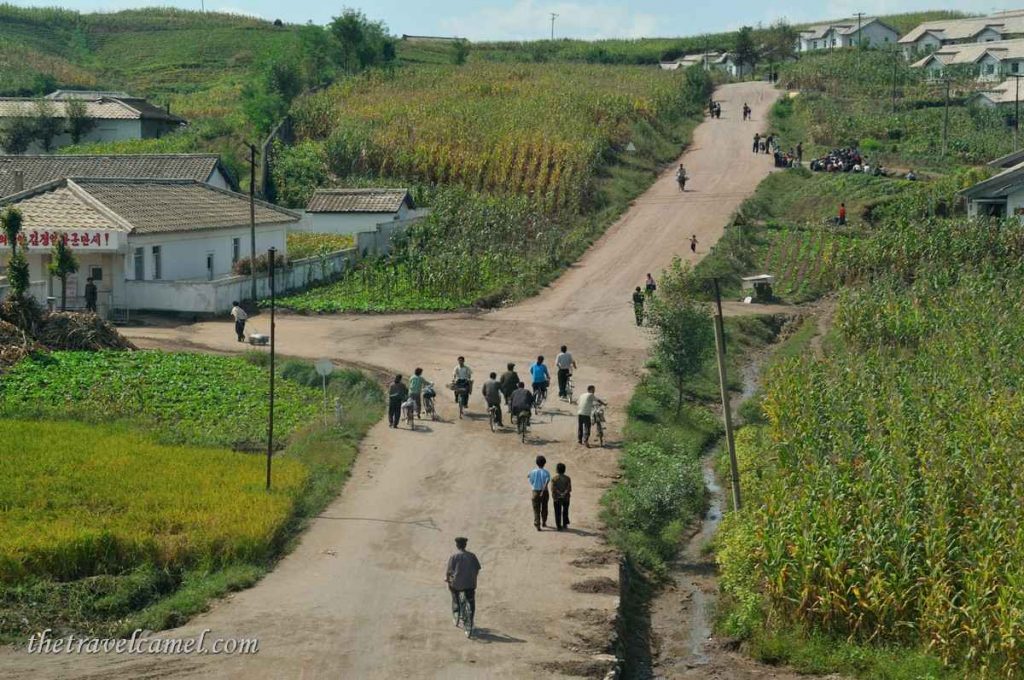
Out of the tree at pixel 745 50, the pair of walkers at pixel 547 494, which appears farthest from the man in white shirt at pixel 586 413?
the tree at pixel 745 50

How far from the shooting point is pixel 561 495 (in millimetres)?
25547

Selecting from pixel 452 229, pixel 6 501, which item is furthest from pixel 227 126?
pixel 6 501

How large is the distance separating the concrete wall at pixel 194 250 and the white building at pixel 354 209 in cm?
544

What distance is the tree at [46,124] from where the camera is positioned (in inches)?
3292

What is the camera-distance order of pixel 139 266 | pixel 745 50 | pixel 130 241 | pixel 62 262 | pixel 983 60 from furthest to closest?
pixel 745 50 → pixel 983 60 → pixel 139 266 → pixel 130 241 → pixel 62 262

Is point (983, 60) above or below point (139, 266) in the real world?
above

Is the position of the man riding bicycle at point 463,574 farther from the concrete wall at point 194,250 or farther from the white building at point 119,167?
the white building at point 119,167

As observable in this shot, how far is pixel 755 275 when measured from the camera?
5619 cm

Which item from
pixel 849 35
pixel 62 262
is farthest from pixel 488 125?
pixel 849 35

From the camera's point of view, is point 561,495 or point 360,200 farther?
point 360,200

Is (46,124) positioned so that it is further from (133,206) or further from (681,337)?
(681,337)

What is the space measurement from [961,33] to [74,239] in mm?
97847

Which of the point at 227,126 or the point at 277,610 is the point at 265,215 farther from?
the point at 277,610

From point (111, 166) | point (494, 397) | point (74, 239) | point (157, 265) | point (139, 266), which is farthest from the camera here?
point (111, 166)
